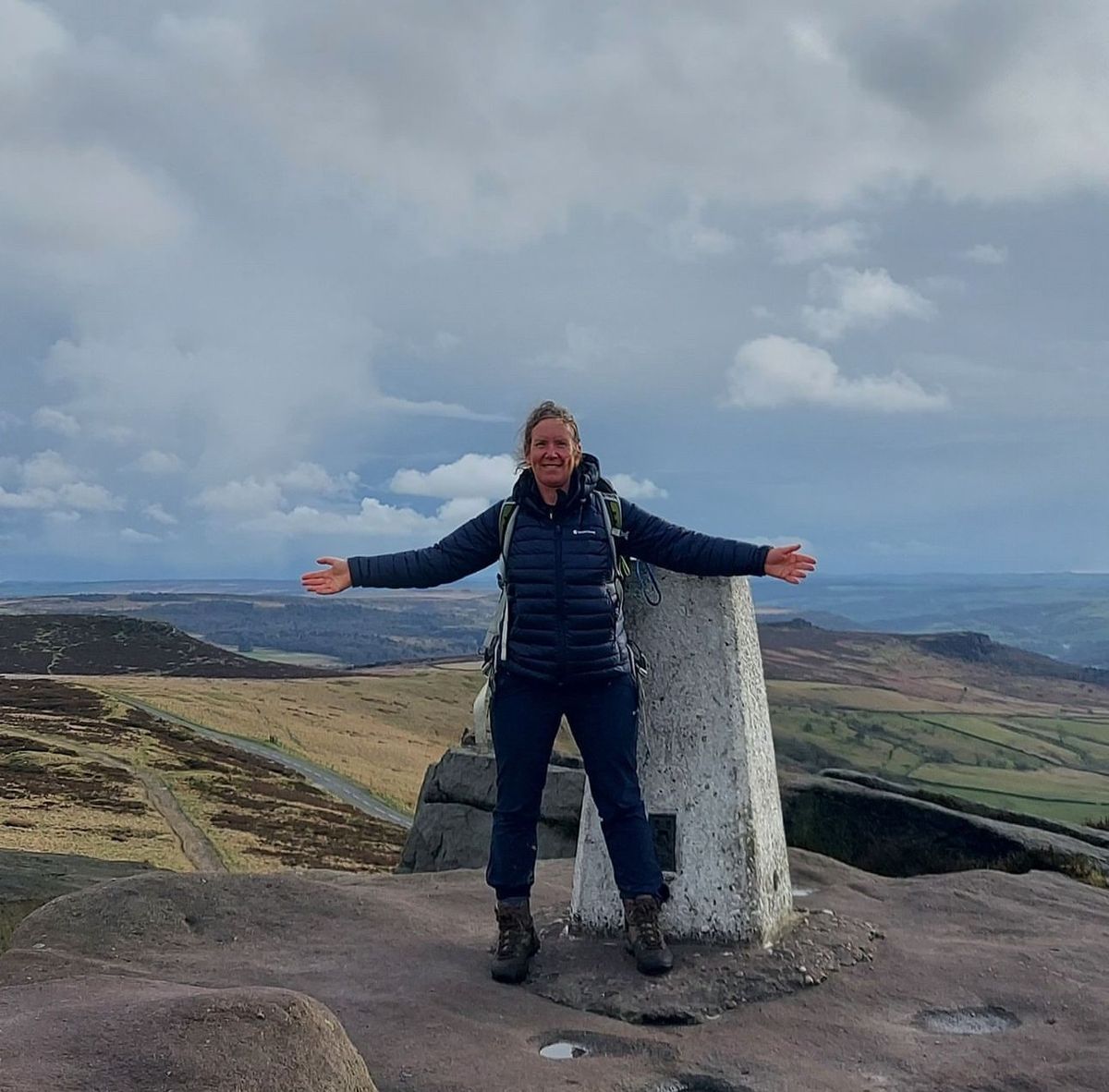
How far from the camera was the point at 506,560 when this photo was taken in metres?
7.66

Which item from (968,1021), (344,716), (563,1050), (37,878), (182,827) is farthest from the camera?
(344,716)

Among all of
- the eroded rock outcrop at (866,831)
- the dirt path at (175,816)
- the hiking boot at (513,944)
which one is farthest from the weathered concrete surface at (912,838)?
the dirt path at (175,816)

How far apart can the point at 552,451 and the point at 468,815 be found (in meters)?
11.0

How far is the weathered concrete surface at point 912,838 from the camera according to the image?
1317cm

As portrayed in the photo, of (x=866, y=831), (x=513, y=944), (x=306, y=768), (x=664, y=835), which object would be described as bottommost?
(x=306, y=768)

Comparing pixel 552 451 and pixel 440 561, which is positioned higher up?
pixel 552 451

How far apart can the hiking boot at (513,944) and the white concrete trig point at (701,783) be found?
0.71 metres

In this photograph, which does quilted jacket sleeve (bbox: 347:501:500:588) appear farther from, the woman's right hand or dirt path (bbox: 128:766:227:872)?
dirt path (bbox: 128:766:227:872)

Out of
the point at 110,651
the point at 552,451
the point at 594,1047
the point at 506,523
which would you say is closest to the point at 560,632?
the point at 506,523

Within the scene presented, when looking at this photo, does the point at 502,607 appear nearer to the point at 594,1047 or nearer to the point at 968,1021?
the point at 594,1047

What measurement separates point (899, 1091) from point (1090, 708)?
164 metres

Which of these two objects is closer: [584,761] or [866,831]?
[584,761]

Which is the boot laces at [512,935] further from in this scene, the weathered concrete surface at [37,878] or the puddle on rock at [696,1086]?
the weathered concrete surface at [37,878]

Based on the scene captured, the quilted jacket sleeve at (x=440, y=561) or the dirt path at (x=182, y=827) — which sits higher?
the quilted jacket sleeve at (x=440, y=561)
